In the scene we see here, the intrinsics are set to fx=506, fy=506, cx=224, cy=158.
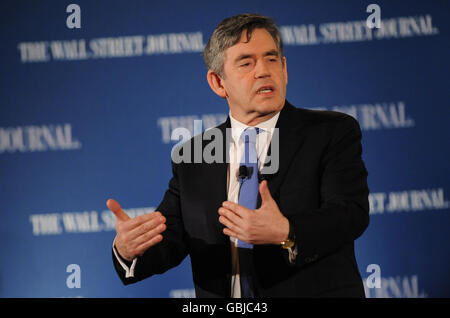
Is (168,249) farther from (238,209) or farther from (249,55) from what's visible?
(249,55)

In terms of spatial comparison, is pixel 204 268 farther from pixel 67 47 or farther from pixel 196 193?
pixel 67 47

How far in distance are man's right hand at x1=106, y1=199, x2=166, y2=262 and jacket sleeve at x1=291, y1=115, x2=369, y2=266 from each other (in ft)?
1.35

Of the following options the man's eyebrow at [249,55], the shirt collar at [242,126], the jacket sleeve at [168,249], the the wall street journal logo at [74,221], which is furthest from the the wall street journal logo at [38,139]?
the man's eyebrow at [249,55]

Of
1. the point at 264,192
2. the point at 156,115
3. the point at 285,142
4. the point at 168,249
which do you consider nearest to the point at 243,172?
the point at 285,142

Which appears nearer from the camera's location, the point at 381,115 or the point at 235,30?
the point at 235,30

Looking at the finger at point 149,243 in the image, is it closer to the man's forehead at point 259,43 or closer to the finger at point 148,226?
the finger at point 148,226

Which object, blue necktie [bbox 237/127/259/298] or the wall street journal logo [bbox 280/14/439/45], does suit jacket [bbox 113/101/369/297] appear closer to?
blue necktie [bbox 237/127/259/298]

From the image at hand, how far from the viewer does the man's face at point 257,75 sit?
1767 mm

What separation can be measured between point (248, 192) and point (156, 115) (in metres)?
1.64

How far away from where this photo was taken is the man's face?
177 centimetres

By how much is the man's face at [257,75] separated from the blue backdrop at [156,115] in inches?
52.0

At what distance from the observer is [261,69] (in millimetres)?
1767

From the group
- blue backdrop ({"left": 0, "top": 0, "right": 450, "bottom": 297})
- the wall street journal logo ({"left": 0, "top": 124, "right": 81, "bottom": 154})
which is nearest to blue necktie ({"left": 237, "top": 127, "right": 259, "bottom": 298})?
blue backdrop ({"left": 0, "top": 0, "right": 450, "bottom": 297})
